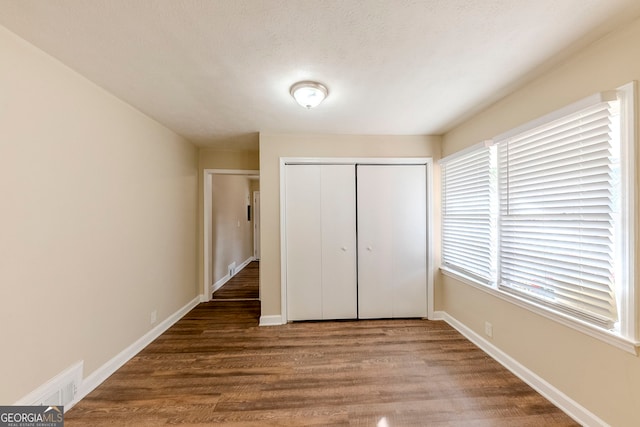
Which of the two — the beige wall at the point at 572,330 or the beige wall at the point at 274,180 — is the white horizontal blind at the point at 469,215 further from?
the beige wall at the point at 274,180

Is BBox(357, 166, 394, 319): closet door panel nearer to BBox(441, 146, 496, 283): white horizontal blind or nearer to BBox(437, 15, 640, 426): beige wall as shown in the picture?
BBox(441, 146, 496, 283): white horizontal blind

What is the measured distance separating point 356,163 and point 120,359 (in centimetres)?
302

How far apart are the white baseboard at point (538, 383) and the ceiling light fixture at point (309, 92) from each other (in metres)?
2.65

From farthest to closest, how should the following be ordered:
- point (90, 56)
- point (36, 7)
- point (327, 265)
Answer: point (327, 265), point (90, 56), point (36, 7)

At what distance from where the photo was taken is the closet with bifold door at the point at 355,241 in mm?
3096

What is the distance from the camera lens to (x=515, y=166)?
2047mm

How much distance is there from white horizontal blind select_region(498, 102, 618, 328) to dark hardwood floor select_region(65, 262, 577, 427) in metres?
0.78

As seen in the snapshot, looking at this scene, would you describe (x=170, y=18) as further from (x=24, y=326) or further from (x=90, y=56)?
(x=24, y=326)

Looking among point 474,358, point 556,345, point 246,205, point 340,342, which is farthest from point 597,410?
point 246,205

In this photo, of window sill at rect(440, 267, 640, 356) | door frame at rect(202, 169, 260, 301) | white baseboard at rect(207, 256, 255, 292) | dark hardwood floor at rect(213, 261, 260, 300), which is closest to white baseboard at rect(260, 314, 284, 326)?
dark hardwood floor at rect(213, 261, 260, 300)

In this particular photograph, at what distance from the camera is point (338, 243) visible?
3121 mm

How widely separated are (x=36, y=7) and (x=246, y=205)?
216 inches

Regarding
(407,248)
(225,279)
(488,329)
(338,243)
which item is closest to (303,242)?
(338,243)

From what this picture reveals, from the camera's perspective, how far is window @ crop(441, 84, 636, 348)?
137cm
